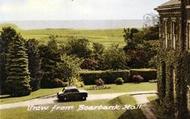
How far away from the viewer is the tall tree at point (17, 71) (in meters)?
42.8

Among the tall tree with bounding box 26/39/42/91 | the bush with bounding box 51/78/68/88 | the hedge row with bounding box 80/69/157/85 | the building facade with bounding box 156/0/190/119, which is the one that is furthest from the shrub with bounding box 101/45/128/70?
the building facade with bounding box 156/0/190/119

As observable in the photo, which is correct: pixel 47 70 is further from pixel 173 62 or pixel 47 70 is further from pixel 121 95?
pixel 173 62

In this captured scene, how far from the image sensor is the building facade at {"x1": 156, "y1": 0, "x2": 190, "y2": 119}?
26.6 m

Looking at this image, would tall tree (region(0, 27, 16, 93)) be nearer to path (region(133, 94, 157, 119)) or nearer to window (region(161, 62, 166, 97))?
path (region(133, 94, 157, 119))

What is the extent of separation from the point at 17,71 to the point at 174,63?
732 inches

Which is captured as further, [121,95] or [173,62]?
[121,95]

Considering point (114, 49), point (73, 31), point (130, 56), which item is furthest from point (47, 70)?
point (73, 31)

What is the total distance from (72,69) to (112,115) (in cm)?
1572

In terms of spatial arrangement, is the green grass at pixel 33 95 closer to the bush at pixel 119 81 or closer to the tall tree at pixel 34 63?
the tall tree at pixel 34 63

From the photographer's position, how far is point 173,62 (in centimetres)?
2938

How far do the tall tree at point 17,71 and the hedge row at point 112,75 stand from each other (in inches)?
347

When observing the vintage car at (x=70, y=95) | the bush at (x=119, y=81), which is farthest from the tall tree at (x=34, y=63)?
the bush at (x=119, y=81)

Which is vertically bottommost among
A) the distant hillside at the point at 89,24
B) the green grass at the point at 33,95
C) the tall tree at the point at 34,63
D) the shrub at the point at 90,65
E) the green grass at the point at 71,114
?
the green grass at the point at 33,95

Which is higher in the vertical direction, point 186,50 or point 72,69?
point 186,50
